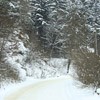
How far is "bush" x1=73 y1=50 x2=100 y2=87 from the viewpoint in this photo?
1828cm

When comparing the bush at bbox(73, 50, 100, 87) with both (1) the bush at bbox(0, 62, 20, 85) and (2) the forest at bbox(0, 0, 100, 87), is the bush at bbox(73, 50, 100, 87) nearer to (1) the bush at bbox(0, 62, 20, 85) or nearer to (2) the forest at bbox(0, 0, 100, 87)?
(1) the bush at bbox(0, 62, 20, 85)

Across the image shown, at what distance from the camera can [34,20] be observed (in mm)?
45219

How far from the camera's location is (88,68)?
19.1 metres

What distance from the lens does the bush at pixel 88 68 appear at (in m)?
18.3

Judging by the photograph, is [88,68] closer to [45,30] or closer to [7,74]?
[7,74]

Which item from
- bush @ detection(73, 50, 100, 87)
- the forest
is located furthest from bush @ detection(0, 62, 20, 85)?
bush @ detection(73, 50, 100, 87)

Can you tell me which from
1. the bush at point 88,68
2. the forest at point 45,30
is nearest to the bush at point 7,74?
the forest at point 45,30

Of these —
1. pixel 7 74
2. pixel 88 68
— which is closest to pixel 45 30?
pixel 7 74

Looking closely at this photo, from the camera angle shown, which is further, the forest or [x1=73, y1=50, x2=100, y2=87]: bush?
the forest

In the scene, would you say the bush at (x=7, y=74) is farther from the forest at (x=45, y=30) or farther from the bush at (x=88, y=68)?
the bush at (x=88, y=68)

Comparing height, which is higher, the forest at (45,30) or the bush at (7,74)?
the forest at (45,30)

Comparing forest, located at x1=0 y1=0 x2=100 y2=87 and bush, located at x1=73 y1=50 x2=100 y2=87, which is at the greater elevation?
forest, located at x1=0 y1=0 x2=100 y2=87

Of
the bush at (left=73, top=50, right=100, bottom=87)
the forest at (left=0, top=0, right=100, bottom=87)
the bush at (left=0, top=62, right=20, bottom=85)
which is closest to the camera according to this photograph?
the bush at (left=73, top=50, right=100, bottom=87)

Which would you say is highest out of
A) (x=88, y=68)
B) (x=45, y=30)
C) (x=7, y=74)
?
(x=45, y=30)
